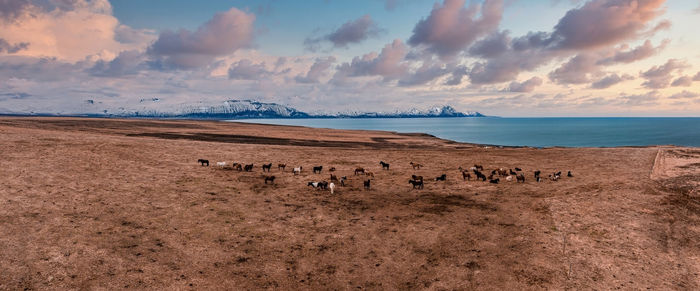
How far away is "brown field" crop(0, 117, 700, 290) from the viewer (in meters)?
16.3

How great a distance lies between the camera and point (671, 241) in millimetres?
20188

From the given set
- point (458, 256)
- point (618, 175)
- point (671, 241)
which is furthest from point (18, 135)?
point (618, 175)

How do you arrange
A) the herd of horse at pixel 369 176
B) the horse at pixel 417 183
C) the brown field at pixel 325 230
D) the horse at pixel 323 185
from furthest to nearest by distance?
the horse at pixel 417 183
the herd of horse at pixel 369 176
the horse at pixel 323 185
the brown field at pixel 325 230

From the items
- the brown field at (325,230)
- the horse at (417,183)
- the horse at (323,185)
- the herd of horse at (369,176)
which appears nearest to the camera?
the brown field at (325,230)

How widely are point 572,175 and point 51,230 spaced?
4762 cm

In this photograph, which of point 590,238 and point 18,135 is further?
point 18,135

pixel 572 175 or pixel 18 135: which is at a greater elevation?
pixel 18 135

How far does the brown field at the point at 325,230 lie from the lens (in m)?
16.3

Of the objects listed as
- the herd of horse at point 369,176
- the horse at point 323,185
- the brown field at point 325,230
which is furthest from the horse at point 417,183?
the horse at point 323,185

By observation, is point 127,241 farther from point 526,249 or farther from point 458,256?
point 526,249

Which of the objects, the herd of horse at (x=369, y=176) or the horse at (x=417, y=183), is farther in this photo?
the horse at (x=417, y=183)

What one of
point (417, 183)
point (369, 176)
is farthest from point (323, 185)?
point (417, 183)

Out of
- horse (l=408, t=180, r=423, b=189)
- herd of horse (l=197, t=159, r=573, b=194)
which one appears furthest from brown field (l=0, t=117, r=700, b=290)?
herd of horse (l=197, t=159, r=573, b=194)

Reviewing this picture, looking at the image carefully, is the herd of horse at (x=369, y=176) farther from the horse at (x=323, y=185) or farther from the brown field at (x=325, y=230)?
the brown field at (x=325, y=230)
